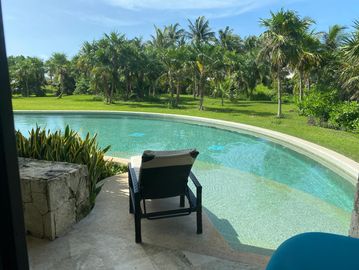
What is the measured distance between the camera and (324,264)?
3.91ft

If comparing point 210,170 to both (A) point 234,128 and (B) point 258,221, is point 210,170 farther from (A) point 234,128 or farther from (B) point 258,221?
(A) point 234,128

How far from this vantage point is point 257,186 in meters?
6.62

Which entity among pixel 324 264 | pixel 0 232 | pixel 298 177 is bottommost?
pixel 298 177

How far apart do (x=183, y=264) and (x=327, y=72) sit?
2069 cm

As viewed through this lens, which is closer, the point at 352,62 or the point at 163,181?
the point at 163,181

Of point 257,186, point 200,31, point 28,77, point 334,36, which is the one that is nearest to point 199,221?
point 257,186

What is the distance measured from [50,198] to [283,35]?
1484 centimetres

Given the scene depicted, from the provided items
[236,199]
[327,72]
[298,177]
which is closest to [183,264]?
[236,199]

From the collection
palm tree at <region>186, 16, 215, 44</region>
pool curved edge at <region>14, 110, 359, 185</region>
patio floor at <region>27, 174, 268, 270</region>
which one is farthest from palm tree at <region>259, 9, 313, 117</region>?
palm tree at <region>186, 16, 215, 44</region>

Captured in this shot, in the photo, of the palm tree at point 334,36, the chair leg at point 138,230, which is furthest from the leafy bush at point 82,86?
the chair leg at point 138,230

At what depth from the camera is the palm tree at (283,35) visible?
599 inches

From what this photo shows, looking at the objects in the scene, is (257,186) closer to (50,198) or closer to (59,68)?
(50,198)

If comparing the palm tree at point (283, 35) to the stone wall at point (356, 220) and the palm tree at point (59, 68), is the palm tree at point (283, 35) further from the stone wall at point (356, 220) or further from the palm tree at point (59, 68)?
the palm tree at point (59, 68)

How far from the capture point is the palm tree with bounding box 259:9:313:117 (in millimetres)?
15211
